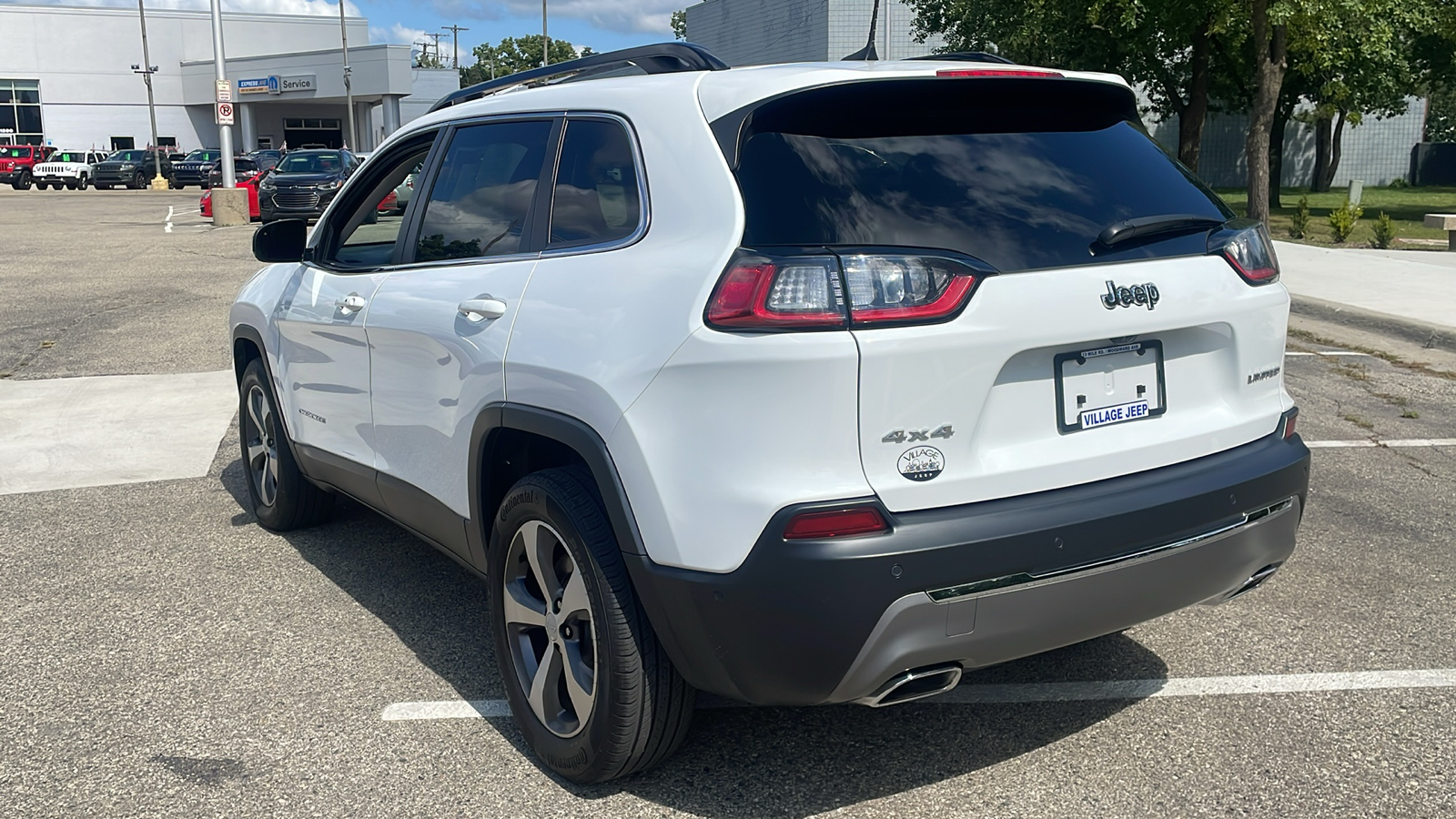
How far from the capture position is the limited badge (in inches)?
111

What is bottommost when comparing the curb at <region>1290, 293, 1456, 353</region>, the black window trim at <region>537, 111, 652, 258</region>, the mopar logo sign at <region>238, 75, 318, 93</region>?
the curb at <region>1290, 293, 1456, 353</region>

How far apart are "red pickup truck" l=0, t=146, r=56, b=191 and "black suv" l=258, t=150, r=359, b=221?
33362 mm

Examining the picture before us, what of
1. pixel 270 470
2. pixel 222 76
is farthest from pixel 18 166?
pixel 270 470

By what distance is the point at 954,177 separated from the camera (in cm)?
303

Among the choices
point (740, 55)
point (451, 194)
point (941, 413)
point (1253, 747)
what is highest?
point (740, 55)

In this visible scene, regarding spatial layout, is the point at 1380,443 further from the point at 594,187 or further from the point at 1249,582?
the point at 594,187

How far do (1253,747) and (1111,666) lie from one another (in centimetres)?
62

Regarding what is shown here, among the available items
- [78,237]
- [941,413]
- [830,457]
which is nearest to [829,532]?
[830,457]

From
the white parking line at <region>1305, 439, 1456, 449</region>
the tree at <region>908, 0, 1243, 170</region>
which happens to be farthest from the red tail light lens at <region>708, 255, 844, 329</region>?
the tree at <region>908, 0, 1243, 170</region>

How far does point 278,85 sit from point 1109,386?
259 ft

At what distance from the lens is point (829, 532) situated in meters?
2.77

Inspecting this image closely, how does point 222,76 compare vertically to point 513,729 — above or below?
above

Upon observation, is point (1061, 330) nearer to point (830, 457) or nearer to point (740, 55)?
point (830, 457)

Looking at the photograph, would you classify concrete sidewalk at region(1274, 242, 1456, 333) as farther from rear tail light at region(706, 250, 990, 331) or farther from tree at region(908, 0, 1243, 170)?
rear tail light at region(706, 250, 990, 331)
